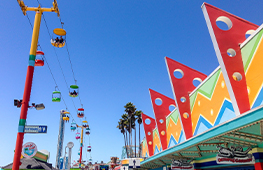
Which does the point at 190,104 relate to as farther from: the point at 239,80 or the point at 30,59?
the point at 30,59

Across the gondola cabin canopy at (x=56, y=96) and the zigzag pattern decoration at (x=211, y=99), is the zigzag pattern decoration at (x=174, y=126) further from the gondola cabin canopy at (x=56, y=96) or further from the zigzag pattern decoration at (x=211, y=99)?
the gondola cabin canopy at (x=56, y=96)

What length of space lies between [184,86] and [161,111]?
659 cm

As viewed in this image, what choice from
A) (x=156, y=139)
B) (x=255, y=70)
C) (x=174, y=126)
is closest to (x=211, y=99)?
(x=255, y=70)

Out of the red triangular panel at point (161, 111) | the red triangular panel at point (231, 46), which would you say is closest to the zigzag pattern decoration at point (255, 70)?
the red triangular panel at point (231, 46)

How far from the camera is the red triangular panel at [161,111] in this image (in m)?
22.8

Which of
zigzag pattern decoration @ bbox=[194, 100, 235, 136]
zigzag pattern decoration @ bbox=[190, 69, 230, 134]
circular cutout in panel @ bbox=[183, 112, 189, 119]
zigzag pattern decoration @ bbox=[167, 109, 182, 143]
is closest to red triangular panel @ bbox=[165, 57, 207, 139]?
circular cutout in panel @ bbox=[183, 112, 189, 119]

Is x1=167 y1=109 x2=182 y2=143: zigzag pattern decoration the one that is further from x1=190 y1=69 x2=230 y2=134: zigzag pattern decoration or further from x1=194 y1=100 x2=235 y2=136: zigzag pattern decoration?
x1=194 y1=100 x2=235 y2=136: zigzag pattern decoration

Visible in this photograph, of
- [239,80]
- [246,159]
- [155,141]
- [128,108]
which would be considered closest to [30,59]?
[239,80]

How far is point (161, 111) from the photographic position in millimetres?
23062

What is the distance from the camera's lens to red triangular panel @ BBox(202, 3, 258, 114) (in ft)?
32.8

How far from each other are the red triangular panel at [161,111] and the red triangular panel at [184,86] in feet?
19.3

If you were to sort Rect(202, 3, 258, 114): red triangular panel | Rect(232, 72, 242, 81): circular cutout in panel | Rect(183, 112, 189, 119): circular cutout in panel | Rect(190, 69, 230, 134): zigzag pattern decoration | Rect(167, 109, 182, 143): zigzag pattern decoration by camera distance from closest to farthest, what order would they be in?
1. Rect(202, 3, 258, 114): red triangular panel
2. Rect(232, 72, 242, 81): circular cutout in panel
3. Rect(190, 69, 230, 134): zigzag pattern decoration
4. Rect(183, 112, 189, 119): circular cutout in panel
5. Rect(167, 109, 182, 143): zigzag pattern decoration

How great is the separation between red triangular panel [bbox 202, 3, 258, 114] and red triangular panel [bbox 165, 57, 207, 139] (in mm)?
6138

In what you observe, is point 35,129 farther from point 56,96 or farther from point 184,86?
point 184,86
